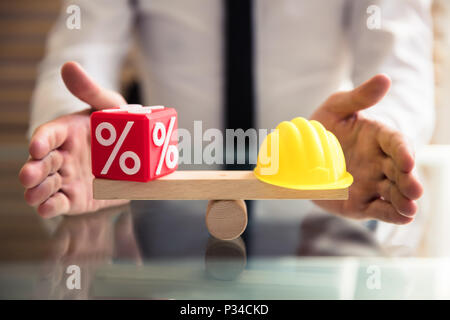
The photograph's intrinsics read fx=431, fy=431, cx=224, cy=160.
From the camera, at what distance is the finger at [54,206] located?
21.5 inches

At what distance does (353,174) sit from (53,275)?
15.3 inches

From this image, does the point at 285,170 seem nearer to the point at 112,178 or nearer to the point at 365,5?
the point at 112,178

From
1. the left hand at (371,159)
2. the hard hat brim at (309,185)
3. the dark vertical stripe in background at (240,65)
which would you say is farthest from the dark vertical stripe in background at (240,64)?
the hard hat brim at (309,185)

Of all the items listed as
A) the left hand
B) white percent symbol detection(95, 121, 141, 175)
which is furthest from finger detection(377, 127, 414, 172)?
white percent symbol detection(95, 121, 141, 175)

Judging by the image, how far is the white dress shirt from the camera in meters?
0.78

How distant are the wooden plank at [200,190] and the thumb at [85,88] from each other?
141 millimetres

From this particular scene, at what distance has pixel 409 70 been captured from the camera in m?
0.78

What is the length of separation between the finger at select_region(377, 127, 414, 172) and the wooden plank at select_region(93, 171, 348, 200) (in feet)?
0.25

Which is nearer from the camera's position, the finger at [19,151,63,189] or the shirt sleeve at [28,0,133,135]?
the finger at [19,151,63,189]

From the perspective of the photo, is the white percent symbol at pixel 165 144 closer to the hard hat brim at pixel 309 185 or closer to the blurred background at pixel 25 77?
the hard hat brim at pixel 309 185

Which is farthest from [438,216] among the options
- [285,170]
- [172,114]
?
[172,114]

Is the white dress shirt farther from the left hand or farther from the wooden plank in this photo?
the wooden plank

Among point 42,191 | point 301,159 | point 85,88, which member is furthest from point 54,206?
point 301,159

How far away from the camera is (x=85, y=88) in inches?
21.6
